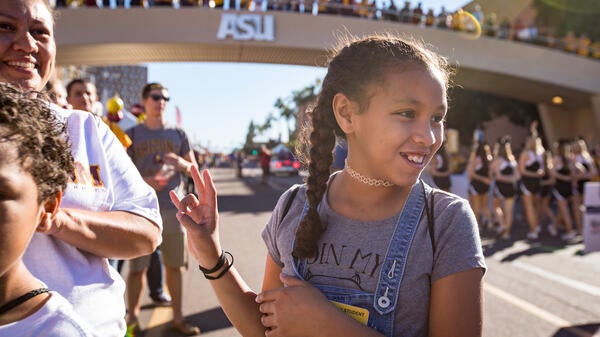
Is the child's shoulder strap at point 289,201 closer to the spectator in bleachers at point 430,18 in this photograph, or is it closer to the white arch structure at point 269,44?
the white arch structure at point 269,44

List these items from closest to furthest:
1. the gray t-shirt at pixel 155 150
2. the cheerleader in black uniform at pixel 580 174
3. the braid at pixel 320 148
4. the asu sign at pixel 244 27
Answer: the braid at pixel 320 148 < the gray t-shirt at pixel 155 150 < the cheerleader in black uniform at pixel 580 174 < the asu sign at pixel 244 27

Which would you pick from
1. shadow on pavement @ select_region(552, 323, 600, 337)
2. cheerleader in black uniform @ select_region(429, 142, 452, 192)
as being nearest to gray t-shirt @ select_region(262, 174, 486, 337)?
shadow on pavement @ select_region(552, 323, 600, 337)

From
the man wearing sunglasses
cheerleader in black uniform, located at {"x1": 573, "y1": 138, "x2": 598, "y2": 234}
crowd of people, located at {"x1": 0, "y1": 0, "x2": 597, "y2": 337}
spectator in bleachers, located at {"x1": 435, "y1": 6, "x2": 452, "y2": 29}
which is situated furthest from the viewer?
spectator in bleachers, located at {"x1": 435, "y1": 6, "x2": 452, "y2": 29}

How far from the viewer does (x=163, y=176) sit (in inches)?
170

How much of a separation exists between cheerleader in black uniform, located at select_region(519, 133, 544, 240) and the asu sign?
14406mm

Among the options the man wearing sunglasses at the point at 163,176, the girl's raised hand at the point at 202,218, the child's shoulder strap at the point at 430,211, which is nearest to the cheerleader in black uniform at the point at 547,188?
the man wearing sunglasses at the point at 163,176

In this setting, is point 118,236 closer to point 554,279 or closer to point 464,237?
point 464,237

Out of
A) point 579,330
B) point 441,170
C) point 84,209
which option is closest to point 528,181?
point 441,170

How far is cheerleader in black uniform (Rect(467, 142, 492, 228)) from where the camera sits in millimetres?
11102

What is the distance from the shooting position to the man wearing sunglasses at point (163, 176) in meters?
4.41

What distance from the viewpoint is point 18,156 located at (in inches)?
45.4

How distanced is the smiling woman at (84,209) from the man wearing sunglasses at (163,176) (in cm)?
257

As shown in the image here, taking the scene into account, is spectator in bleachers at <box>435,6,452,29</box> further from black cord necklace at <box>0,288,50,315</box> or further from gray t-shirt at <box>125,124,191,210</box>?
black cord necklace at <box>0,288,50,315</box>

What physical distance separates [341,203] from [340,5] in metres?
23.2
